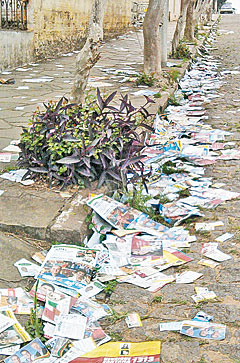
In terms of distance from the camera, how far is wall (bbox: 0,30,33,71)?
888 cm

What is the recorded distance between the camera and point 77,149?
3.73 meters

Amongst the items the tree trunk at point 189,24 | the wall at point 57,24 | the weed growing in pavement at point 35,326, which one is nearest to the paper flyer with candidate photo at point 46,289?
the weed growing in pavement at point 35,326

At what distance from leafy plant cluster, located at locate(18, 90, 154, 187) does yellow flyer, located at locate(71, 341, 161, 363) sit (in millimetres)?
1469

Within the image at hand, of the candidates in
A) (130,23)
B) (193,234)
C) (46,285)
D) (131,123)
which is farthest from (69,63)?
(130,23)

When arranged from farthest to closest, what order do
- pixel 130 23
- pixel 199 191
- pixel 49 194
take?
pixel 130 23, pixel 199 191, pixel 49 194

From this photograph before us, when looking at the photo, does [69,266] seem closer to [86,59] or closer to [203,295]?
[203,295]

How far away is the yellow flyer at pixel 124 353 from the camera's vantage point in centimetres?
240

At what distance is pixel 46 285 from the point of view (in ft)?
9.57

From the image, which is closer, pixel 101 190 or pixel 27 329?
pixel 27 329

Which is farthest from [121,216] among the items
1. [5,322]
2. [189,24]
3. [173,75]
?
[189,24]

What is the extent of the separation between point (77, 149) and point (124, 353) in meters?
1.69

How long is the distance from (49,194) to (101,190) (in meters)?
0.38

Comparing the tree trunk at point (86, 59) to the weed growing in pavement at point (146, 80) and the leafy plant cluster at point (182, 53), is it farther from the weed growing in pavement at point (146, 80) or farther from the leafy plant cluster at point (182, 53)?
the leafy plant cluster at point (182, 53)

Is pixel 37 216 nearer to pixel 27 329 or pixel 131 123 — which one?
pixel 27 329
